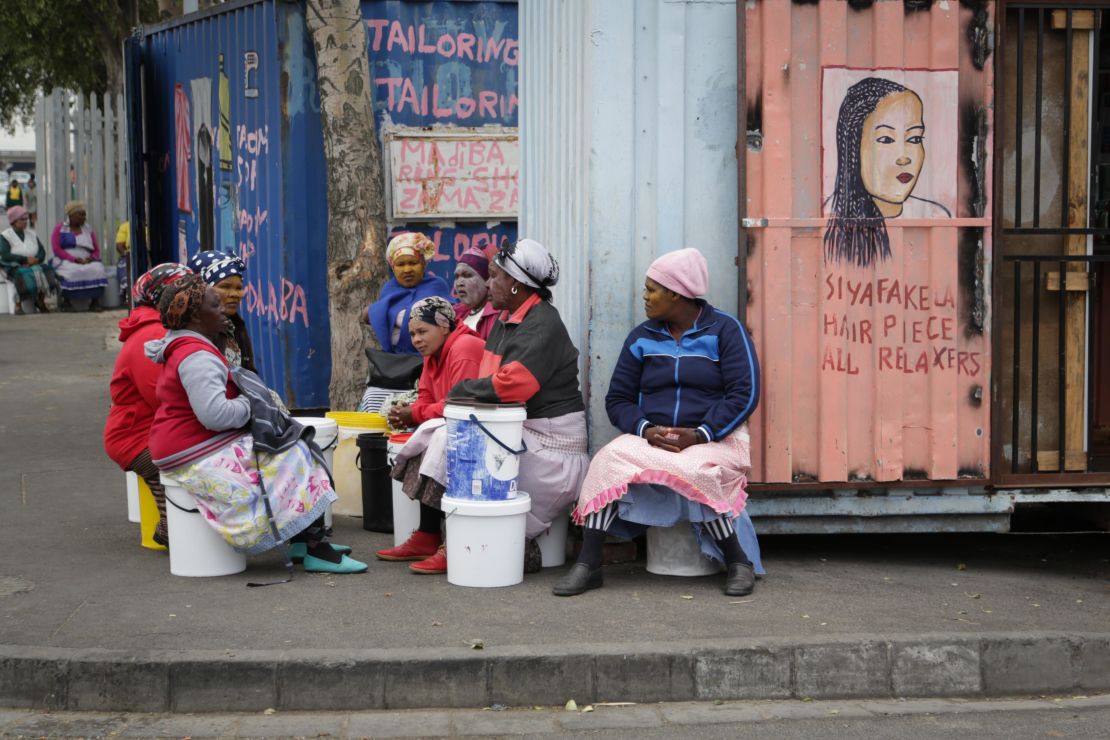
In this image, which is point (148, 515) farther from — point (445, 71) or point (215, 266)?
point (445, 71)

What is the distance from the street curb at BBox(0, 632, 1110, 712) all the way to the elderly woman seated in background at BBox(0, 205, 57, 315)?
15.9 meters

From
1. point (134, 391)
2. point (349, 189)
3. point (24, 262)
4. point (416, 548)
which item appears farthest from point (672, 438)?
point (24, 262)

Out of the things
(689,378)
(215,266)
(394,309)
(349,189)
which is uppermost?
(349,189)

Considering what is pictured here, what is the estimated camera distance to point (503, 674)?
5.20m

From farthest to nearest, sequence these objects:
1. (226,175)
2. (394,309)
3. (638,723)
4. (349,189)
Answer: (226,175) < (349,189) < (394,309) < (638,723)

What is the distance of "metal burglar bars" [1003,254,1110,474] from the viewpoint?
22.6 ft

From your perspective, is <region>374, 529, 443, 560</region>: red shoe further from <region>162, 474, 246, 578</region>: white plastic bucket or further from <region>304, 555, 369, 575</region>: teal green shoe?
<region>162, 474, 246, 578</region>: white plastic bucket

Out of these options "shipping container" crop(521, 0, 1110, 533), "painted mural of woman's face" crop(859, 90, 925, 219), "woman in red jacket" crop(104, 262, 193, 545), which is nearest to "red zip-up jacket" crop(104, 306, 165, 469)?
"woman in red jacket" crop(104, 262, 193, 545)

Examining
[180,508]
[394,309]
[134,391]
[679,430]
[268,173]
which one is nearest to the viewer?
[679,430]

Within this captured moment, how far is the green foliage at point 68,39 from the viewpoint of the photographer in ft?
81.1

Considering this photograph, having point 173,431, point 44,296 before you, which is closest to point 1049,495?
point 173,431

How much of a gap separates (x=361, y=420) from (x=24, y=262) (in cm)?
1432

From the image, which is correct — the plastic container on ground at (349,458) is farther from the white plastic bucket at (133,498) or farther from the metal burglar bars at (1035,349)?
the metal burglar bars at (1035,349)

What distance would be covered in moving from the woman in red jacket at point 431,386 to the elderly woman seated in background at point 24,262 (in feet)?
47.6
